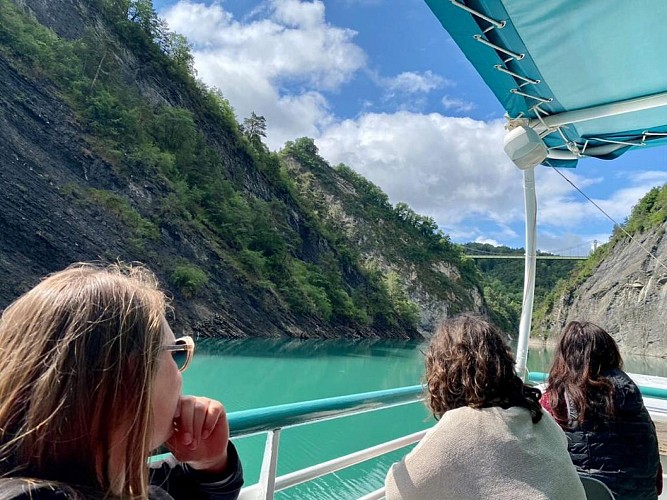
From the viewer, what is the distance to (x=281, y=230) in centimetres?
2480

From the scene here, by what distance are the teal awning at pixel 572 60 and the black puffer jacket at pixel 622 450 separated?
3.44 feet

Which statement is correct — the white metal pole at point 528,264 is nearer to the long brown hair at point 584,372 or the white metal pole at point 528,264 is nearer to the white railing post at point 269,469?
the long brown hair at point 584,372

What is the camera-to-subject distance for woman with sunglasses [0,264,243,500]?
35 cm

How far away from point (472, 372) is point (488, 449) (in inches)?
6.1

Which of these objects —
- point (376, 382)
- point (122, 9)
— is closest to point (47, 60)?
point (122, 9)

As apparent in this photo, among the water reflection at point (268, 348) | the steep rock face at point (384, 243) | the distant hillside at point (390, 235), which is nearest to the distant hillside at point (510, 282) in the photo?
the distant hillside at point (390, 235)

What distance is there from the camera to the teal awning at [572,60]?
53.2 inches

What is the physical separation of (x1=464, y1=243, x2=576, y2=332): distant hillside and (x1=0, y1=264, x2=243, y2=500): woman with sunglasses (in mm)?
39252

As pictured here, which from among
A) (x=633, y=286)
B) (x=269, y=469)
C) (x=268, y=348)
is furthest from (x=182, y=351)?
(x=633, y=286)

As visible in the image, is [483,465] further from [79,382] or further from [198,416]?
[79,382]

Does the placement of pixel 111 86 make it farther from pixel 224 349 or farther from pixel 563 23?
pixel 563 23

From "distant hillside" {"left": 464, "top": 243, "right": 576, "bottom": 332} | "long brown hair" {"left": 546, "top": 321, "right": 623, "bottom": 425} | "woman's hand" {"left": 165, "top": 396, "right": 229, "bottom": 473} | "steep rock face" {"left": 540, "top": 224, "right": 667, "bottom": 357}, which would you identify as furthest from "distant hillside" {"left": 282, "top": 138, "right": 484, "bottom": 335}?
"woman's hand" {"left": 165, "top": 396, "right": 229, "bottom": 473}

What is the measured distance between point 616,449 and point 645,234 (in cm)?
2989

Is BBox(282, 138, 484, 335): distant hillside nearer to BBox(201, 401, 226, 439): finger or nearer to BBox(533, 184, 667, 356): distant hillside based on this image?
BBox(533, 184, 667, 356): distant hillside
